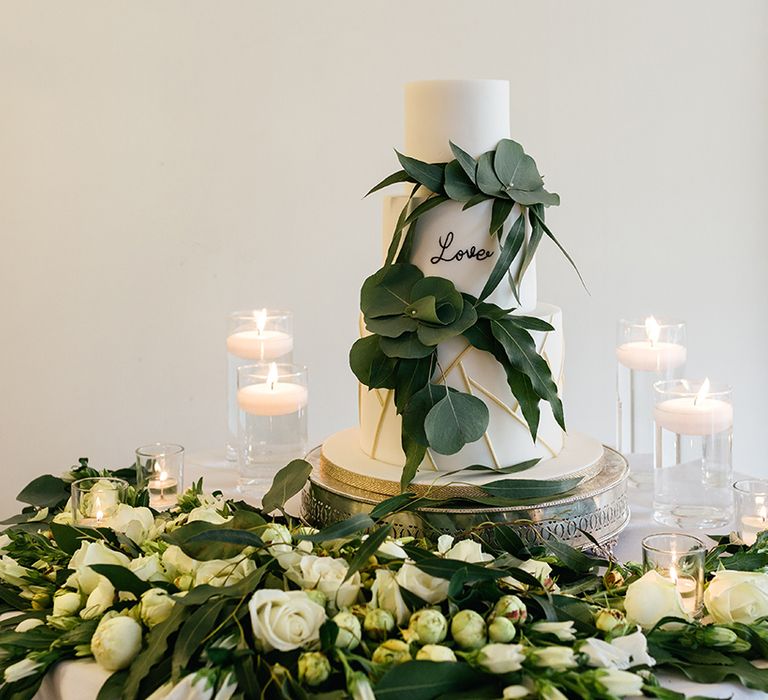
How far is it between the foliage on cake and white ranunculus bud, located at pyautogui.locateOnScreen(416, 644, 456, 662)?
33 cm

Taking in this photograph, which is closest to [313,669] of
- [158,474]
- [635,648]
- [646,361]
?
[635,648]

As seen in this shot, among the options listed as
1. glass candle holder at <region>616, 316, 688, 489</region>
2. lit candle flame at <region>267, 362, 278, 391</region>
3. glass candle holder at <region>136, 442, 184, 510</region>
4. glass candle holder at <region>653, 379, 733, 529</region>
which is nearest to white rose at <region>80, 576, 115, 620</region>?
glass candle holder at <region>136, 442, 184, 510</region>

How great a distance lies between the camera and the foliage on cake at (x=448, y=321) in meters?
1.08

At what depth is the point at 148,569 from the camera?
91 centimetres

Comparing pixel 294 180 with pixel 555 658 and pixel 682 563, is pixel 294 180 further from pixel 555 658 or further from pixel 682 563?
pixel 555 658

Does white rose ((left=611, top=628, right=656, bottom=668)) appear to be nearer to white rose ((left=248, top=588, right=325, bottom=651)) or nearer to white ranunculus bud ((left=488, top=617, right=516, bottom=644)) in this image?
white ranunculus bud ((left=488, top=617, right=516, bottom=644))

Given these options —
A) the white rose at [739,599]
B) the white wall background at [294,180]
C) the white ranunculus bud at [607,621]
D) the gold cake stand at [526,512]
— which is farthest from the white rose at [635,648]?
the white wall background at [294,180]

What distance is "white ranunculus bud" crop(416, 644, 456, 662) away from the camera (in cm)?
74

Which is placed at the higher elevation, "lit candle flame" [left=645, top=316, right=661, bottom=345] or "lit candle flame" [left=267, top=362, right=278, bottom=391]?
"lit candle flame" [left=645, top=316, right=661, bottom=345]

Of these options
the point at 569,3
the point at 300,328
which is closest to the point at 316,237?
the point at 300,328

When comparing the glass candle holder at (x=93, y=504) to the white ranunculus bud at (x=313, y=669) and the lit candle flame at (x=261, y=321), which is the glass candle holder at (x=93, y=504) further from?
the lit candle flame at (x=261, y=321)

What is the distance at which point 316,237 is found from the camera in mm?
2418

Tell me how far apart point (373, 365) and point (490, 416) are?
0.14m

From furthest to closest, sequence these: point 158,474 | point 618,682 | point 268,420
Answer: point 268,420 → point 158,474 → point 618,682
